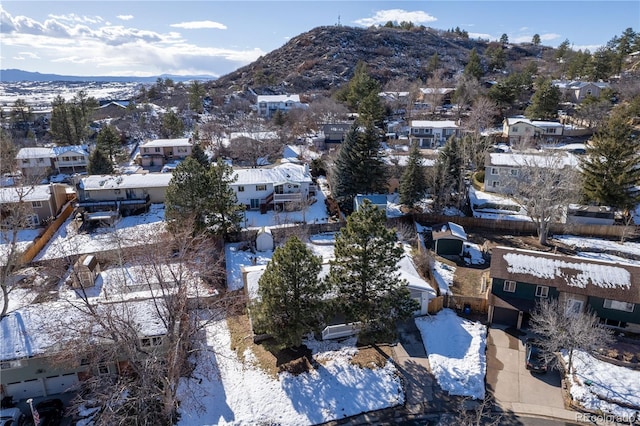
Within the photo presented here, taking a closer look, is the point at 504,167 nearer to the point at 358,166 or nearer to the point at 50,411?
the point at 358,166

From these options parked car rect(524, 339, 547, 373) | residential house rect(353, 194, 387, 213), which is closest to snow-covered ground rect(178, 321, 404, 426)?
parked car rect(524, 339, 547, 373)

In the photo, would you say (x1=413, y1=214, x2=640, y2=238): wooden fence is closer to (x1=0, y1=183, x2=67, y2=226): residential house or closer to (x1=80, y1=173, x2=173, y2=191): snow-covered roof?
(x1=80, y1=173, x2=173, y2=191): snow-covered roof

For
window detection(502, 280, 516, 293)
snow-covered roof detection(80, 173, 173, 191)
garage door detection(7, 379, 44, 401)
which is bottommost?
garage door detection(7, 379, 44, 401)

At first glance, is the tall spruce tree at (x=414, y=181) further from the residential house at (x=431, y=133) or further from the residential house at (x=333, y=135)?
the residential house at (x=431, y=133)

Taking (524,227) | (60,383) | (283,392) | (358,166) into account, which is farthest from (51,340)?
(524,227)

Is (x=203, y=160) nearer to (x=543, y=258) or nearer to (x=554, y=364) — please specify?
(x=543, y=258)

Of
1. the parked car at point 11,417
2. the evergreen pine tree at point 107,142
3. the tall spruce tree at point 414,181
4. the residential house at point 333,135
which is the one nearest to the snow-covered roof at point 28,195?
the evergreen pine tree at point 107,142
